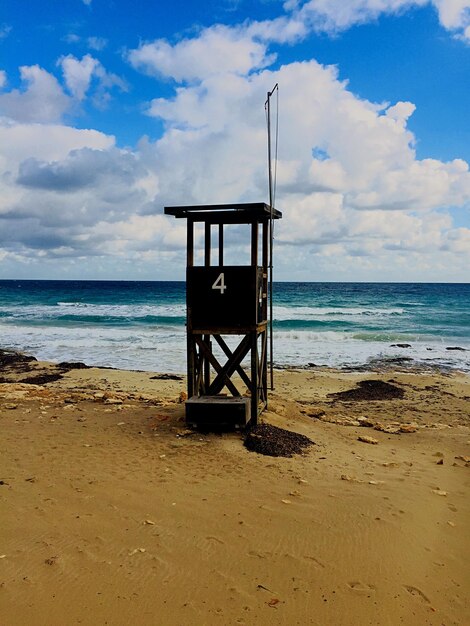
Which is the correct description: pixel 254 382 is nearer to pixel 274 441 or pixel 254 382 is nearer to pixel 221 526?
pixel 274 441

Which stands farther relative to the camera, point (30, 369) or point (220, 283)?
point (30, 369)

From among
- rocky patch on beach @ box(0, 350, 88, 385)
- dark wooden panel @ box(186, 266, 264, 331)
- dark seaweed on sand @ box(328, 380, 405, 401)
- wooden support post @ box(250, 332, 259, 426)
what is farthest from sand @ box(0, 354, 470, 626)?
rocky patch on beach @ box(0, 350, 88, 385)

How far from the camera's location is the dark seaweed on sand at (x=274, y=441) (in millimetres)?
8148

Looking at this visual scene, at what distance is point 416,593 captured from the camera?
470 centimetres

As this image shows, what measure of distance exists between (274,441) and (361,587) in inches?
151

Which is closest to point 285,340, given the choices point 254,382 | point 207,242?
point 207,242

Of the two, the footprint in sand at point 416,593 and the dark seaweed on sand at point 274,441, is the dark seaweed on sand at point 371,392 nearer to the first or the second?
the dark seaweed on sand at point 274,441

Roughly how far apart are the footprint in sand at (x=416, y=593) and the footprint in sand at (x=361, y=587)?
0.32 m

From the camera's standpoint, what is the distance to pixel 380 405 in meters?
14.9

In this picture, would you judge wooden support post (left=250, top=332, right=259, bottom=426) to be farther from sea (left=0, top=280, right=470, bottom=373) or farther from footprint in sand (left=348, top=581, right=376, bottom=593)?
sea (left=0, top=280, right=470, bottom=373)

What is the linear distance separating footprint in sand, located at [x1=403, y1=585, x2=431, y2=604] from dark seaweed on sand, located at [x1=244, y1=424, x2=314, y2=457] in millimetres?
3374

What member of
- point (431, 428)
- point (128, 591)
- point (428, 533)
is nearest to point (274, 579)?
point (128, 591)

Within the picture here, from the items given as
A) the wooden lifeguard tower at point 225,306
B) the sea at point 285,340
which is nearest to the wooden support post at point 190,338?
the wooden lifeguard tower at point 225,306

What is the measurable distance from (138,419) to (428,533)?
5.72 metres
